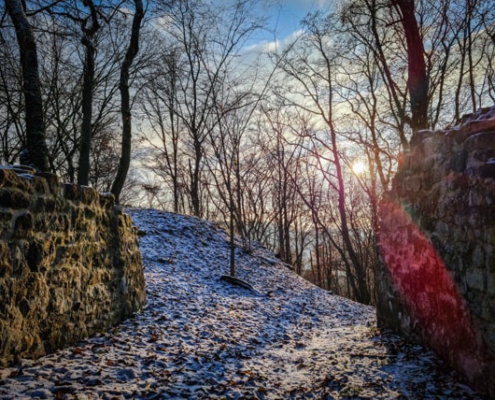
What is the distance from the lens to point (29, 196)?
3732 millimetres

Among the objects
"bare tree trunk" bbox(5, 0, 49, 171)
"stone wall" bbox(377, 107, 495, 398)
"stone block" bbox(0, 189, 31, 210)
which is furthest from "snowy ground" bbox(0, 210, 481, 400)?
"bare tree trunk" bbox(5, 0, 49, 171)

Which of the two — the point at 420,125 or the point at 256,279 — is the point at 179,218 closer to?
the point at 256,279

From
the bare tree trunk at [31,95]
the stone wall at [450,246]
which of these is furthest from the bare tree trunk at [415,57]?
the bare tree trunk at [31,95]

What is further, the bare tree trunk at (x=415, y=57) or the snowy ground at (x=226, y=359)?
the bare tree trunk at (x=415, y=57)

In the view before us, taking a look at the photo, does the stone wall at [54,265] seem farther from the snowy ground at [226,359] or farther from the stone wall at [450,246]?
the stone wall at [450,246]

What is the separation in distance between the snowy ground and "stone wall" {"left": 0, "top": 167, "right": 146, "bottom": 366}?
22 centimetres

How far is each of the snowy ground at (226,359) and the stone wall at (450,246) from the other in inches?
13.1

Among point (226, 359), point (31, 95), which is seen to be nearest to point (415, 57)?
point (226, 359)

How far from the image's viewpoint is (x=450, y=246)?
3891mm

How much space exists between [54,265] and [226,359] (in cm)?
239

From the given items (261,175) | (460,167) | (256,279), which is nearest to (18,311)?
(460,167)

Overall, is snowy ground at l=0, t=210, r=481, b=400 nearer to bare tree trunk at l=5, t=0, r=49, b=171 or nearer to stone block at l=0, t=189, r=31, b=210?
stone block at l=0, t=189, r=31, b=210

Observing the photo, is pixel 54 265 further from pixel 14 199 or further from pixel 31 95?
pixel 31 95

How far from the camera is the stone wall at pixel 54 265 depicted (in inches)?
133
